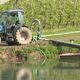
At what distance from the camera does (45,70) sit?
2497 centimetres

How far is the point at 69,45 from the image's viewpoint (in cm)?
3095

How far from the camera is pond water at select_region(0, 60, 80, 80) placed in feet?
73.5

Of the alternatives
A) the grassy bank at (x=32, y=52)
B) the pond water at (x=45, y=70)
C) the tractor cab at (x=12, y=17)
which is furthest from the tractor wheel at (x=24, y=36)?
the pond water at (x=45, y=70)

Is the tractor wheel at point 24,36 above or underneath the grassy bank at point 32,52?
above

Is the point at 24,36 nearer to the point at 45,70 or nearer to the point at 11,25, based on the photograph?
the point at 11,25

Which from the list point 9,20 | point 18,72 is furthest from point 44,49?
point 18,72

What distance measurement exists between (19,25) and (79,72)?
754 centimetres

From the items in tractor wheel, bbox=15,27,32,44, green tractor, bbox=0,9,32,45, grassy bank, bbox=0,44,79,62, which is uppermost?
green tractor, bbox=0,9,32,45

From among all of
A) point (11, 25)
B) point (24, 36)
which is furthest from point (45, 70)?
point (24, 36)

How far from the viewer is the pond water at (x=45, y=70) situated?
882 inches

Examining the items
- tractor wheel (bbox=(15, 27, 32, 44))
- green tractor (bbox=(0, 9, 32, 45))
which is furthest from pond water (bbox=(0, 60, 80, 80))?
green tractor (bbox=(0, 9, 32, 45))

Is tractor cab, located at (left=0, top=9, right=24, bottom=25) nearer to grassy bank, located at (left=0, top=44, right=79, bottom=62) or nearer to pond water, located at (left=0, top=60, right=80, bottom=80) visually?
grassy bank, located at (left=0, top=44, right=79, bottom=62)

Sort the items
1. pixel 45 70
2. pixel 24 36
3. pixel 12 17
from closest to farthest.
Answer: pixel 45 70, pixel 12 17, pixel 24 36

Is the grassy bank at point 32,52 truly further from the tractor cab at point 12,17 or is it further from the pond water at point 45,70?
the tractor cab at point 12,17
